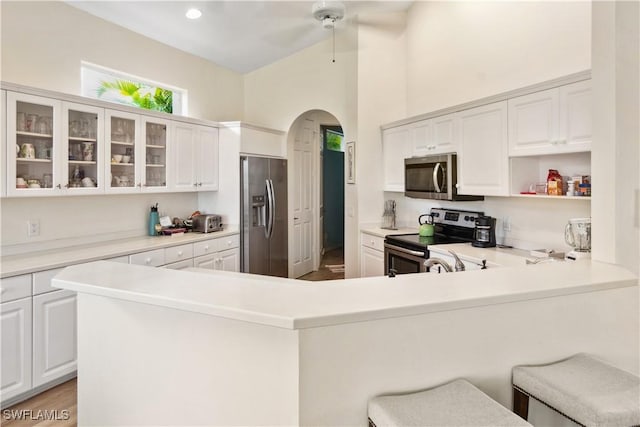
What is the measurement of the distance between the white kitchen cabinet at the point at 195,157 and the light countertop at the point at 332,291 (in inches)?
104

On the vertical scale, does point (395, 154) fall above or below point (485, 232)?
above

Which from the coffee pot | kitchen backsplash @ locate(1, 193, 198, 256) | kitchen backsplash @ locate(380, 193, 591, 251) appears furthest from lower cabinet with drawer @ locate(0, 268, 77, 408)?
kitchen backsplash @ locate(380, 193, 591, 251)

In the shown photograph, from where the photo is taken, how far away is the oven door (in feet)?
11.3

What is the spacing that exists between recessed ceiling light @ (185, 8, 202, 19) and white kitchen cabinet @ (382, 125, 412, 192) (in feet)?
7.62

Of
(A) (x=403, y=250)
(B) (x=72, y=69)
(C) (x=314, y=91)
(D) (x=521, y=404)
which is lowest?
(D) (x=521, y=404)

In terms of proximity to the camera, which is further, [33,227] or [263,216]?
[263,216]

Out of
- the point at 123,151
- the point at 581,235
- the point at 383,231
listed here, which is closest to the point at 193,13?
the point at 123,151

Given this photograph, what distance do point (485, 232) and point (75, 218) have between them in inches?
140

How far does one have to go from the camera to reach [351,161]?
4695 mm

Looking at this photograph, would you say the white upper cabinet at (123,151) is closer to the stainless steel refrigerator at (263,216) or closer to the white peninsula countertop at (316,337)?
the stainless steel refrigerator at (263,216)

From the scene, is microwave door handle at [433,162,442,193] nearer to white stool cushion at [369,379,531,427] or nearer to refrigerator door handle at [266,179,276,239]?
refrigerator door handle at [266,179,276,239]

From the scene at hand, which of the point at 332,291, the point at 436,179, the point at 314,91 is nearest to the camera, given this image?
the point at 332,291

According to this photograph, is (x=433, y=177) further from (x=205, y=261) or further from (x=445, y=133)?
(x=205, y=261)

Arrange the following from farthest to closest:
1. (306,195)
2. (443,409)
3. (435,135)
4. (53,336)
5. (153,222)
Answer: (306,195) < (153,222) < (435,135) < (53,336) < (443,409)
